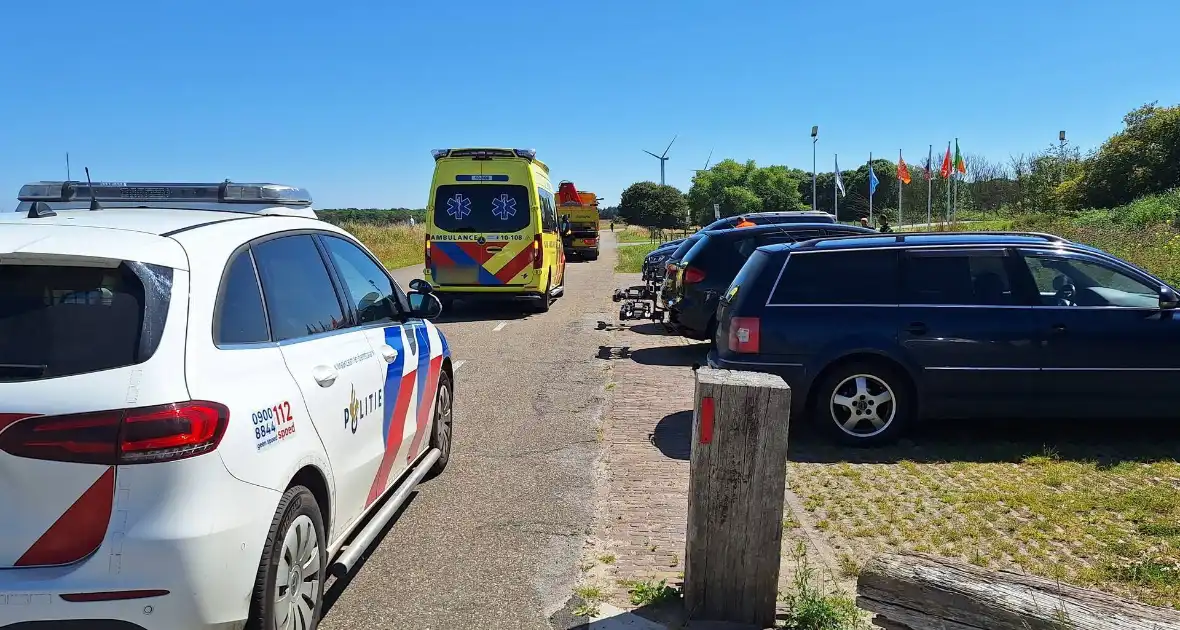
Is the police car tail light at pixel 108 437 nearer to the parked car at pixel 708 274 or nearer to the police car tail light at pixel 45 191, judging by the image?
the police car tail light at pixel 45 191

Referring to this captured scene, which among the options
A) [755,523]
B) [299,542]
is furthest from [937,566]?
[299,542]

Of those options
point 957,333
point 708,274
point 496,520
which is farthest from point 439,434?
point 708,274

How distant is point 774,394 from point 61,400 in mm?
2575

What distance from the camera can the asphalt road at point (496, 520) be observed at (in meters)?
3.99

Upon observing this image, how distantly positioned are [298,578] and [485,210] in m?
12.3

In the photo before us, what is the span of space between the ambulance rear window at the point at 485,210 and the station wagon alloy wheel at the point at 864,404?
932cm

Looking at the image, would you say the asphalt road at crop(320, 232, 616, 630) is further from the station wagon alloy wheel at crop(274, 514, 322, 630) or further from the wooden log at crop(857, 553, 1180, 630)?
the wooden log at crop(857, 553, 1180, 630)

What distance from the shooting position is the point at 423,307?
17.8 ft

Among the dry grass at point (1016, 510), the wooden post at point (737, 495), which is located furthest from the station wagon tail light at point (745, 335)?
the wooden post at point (737, 495)

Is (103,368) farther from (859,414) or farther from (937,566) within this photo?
(859,414)

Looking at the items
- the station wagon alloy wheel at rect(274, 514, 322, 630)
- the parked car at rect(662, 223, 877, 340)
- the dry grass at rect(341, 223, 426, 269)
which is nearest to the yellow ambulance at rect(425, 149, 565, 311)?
the parked car at rect(662, 223, 877, 340)

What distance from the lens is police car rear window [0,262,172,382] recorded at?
2662mm

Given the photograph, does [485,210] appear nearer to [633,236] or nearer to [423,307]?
[423,307]

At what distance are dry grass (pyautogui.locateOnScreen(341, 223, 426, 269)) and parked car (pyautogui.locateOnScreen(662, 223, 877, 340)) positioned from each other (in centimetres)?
1917
